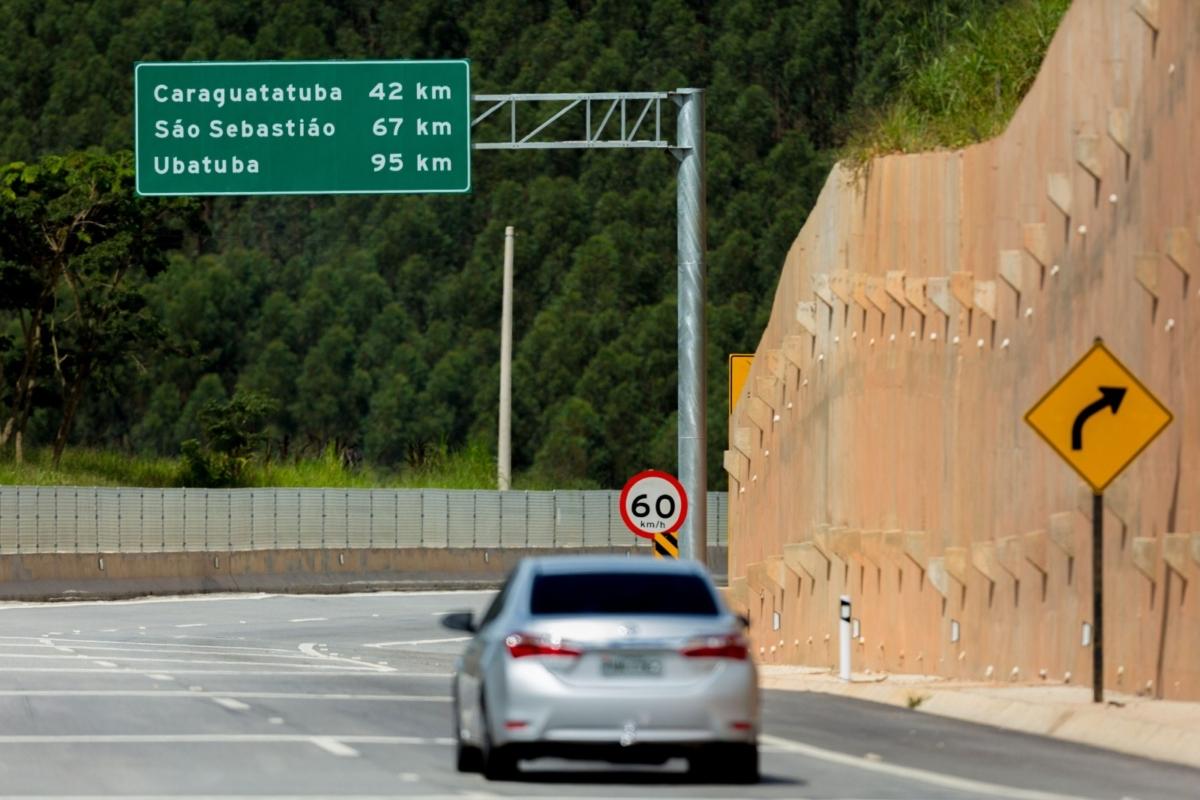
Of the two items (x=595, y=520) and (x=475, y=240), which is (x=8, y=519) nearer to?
(x=595, y=520)

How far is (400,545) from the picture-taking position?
230ft

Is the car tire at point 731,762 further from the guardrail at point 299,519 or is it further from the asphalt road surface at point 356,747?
the guardrail at point 299,519

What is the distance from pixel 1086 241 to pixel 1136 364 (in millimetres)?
2254

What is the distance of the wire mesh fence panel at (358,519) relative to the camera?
69.3 meters

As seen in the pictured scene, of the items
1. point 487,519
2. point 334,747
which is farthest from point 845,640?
point 487,519

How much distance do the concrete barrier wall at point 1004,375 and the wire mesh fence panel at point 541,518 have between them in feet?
112

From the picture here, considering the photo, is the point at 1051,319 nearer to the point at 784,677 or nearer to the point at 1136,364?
the point at 1136,364

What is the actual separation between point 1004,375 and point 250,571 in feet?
111

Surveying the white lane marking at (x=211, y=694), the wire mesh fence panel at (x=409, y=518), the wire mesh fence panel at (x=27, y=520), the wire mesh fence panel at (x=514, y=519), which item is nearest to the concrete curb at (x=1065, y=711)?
the white lane marking at (x=211, y=694)

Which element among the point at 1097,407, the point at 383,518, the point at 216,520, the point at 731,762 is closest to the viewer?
the point at 731,762

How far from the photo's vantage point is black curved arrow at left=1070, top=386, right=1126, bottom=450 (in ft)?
65.5

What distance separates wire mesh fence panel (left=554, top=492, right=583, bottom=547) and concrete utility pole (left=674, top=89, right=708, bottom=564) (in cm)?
4032

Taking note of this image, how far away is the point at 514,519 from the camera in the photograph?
72312 millimetres

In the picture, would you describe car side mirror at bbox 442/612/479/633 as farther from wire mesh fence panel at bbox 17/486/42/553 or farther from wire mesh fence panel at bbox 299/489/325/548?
wire mesh fence panel at bbox 299/489/325/548
